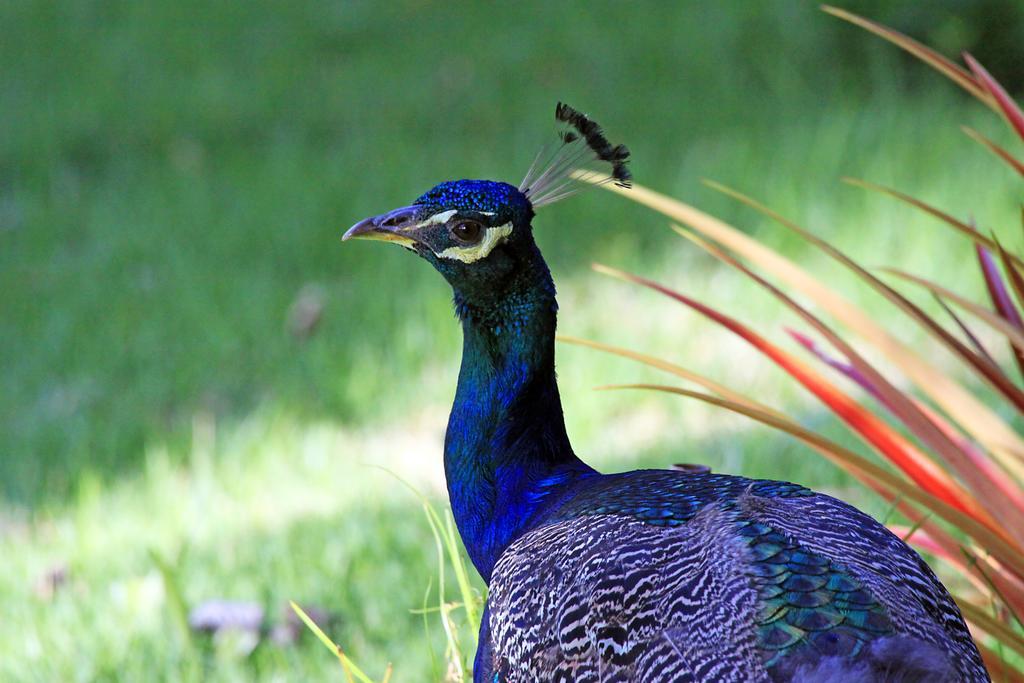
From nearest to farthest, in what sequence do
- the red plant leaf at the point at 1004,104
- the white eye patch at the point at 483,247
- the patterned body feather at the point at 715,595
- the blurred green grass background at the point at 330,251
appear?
the patterned body feather at the point at 715,595 < the white eye patch at the point at 483,247 < the red plant leaf at the point at 1004,104 < the blurred green grass background at the point at 330,251

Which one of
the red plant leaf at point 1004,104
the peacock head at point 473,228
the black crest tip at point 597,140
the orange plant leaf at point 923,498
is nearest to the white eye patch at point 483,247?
the peacock head at point 473,228

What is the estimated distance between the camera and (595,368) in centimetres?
424

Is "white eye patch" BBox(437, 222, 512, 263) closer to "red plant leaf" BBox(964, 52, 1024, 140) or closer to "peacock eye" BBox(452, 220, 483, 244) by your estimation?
"peacock eye" BBox(452, 220, 483, 244)

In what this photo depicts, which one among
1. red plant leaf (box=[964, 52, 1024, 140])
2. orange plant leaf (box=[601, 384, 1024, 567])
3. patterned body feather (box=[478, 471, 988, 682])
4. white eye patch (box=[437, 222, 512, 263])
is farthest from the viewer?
red plant leaf (box=[964, 52, 1024, 140])

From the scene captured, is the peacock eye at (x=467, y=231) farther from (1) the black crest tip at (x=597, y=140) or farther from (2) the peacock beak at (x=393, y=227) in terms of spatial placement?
(1) the black crest tip at (x=597, y=140)

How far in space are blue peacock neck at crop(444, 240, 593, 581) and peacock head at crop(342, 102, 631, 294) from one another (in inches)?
1.4

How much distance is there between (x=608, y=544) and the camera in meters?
1.88

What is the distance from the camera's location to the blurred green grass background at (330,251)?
11.2ft

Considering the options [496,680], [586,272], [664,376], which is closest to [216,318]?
[586,272]

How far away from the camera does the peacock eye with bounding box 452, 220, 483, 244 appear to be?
85.1 inches

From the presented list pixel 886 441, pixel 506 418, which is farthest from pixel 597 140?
pixel 886 441

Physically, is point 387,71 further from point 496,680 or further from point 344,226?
point 496,680

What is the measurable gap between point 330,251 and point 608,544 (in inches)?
140

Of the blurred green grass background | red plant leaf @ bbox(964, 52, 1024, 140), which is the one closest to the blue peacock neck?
the blurred green grass background
